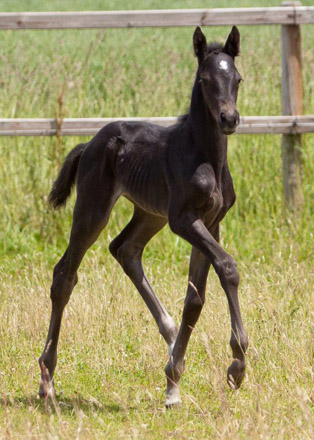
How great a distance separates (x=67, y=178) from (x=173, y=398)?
161 cm

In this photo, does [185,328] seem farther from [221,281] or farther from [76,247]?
[76,247]

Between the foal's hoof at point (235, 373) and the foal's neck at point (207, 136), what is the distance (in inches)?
38.7

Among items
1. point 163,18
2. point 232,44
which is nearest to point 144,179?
point 232,44

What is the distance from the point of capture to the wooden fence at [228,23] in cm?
761

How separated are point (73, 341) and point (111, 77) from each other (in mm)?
4085

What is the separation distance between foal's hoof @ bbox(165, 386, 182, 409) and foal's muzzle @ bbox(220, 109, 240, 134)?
4.60 ft

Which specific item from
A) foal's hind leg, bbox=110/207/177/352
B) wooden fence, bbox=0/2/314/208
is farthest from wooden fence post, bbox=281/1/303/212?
foal's hind leg, bbox=110/207/177/352

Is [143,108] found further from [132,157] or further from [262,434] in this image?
[262,434]

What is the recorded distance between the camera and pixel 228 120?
420 centimetres

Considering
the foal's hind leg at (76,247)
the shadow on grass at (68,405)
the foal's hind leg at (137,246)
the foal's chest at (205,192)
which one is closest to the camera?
the foal's chest at (205,192)

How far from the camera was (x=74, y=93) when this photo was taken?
29.9 feet

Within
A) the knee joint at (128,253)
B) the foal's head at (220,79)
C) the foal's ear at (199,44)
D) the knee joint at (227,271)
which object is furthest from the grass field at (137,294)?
the foal's ear at (199,44)

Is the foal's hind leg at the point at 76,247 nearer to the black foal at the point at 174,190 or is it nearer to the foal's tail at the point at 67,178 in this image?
the black foal at the point at 174,190

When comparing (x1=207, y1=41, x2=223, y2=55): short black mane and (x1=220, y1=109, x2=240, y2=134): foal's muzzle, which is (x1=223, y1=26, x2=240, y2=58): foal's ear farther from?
(x1=220, y1=109, x2=240, y2=134): foal's muzzle
